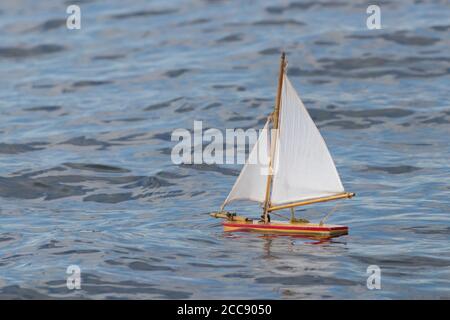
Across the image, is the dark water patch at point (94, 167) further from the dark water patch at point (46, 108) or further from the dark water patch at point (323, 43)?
the dark water patch at point (323, 43)

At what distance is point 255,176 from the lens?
134 ft

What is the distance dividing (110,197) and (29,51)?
3399 centimetres

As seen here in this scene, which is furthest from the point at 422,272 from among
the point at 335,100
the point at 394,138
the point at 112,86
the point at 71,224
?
the point at 112,86

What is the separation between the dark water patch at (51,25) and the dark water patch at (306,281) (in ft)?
179

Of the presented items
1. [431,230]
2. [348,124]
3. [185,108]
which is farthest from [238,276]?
[185,108]

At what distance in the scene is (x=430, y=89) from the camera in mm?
67250

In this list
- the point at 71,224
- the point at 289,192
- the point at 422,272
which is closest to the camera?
the point at 422,272

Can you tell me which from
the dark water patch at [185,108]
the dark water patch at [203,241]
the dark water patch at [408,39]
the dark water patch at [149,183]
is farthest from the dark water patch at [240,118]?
the dark water patch at [203,241]

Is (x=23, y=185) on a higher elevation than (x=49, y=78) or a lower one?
lower

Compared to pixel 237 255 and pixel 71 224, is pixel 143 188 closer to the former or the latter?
pixel 71 224

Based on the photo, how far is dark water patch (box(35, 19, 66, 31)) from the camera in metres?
87.1

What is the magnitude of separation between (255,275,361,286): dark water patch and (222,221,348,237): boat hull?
2.95m

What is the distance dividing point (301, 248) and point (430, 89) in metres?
30.4

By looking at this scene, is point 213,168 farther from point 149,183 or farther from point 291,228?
point 291,228
